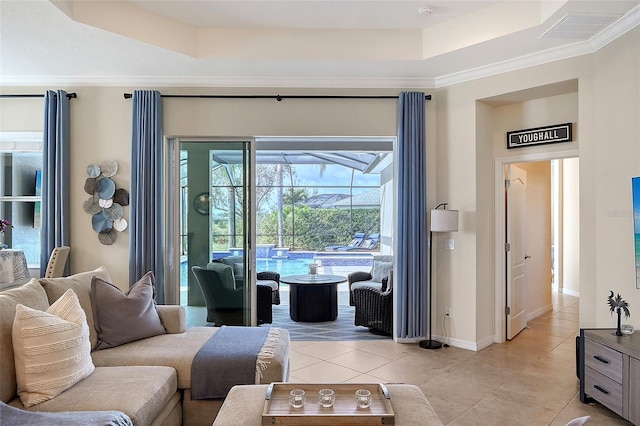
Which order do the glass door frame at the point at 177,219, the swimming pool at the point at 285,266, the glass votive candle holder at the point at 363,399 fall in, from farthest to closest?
the swimming pool at the point at 285,266, the glass door frame at the point at 177,219, the glass votive candle holder at the point at 363,399

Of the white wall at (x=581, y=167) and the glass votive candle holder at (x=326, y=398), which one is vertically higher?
the white wall at (x=581, y=167)

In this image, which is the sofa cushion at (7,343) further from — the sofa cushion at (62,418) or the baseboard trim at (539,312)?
the baseboard trim at (539,312)

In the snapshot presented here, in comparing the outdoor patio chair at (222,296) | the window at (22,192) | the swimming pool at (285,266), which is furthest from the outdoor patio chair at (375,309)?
the swimming pool at (285,266)

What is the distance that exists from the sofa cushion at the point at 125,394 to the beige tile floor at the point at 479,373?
147cm

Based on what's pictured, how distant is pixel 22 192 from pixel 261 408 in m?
4.40

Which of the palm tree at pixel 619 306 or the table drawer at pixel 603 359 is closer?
the table drawer at pixel 603 359

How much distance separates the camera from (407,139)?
4707 mm

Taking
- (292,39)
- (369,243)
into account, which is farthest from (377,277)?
(369,243)

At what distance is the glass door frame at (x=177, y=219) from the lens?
4719mm

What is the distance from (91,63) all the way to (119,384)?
3360 mm

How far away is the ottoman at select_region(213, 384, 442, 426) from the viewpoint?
6.31 ft

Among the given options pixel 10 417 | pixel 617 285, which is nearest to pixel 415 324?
pixel 617 285

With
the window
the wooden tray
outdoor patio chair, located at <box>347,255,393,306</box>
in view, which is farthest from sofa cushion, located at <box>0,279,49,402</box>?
outdoor patio chair, located at <box>347,255,393,306</box>

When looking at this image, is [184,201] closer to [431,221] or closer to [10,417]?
[431,221]
